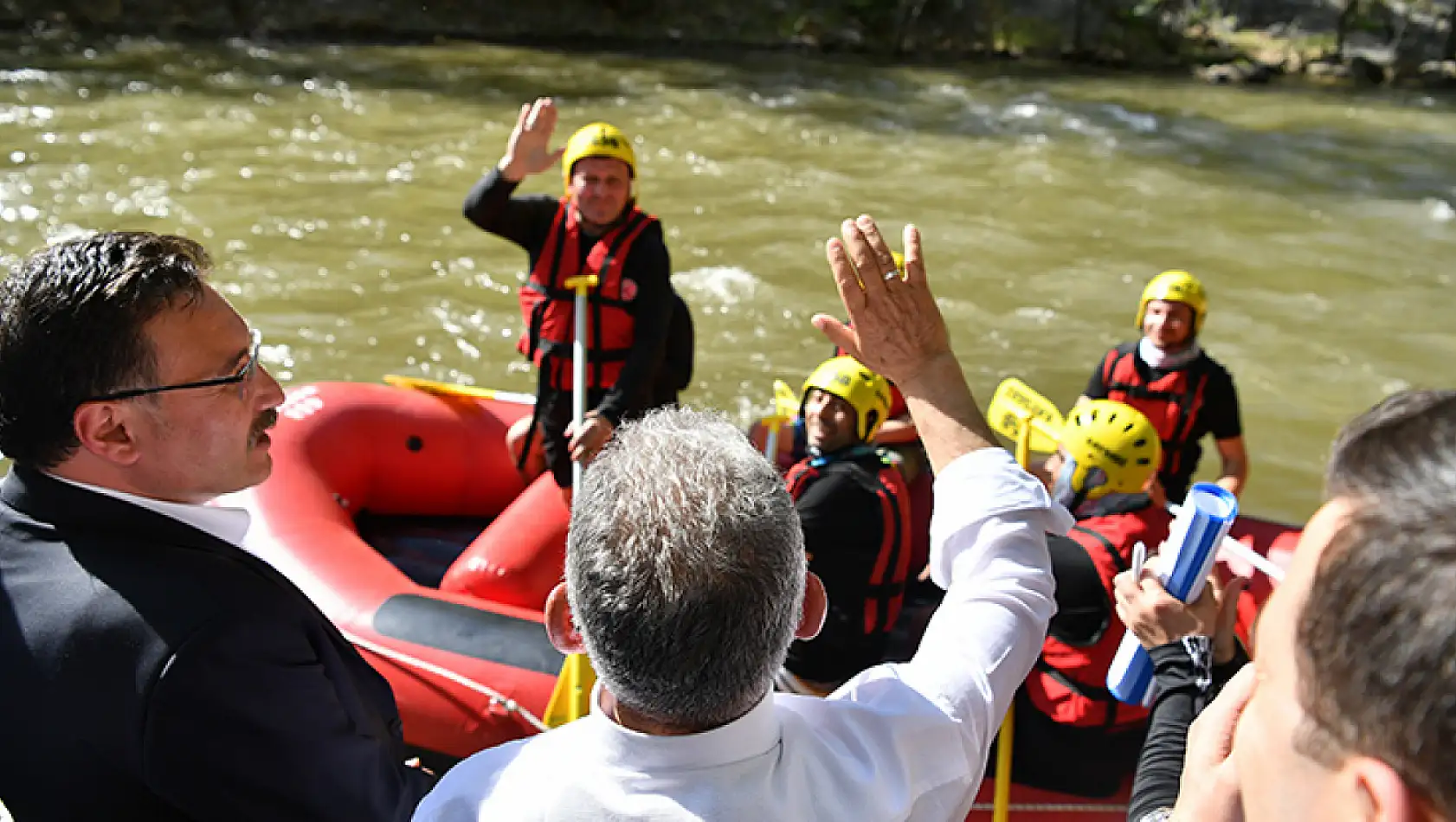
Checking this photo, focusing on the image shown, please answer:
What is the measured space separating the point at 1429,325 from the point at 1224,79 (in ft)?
31.5

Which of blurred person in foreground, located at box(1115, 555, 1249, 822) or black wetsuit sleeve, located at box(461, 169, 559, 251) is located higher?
black wetsuit sleeve, located at box(461, 169, 559, 251)

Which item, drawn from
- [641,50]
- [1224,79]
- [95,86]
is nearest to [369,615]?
[95,86]

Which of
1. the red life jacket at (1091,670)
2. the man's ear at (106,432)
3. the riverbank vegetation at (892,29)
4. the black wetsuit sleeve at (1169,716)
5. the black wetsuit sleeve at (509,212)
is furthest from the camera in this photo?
the riverbank vegetation at (892,29)

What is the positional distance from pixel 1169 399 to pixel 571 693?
8.28 feet

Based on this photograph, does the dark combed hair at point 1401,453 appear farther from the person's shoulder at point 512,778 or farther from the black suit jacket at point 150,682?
the black suit jacket at point 150,682

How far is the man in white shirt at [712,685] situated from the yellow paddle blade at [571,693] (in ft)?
5.54

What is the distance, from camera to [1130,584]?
1.86 metres

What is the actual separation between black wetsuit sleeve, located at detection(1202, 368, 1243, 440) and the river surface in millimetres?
1957

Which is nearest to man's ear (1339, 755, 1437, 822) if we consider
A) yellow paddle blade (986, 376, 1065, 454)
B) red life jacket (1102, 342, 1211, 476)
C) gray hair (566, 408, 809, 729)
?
gray hair (566, 408, 809, 729)

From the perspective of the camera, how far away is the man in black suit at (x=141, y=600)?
1.46 m

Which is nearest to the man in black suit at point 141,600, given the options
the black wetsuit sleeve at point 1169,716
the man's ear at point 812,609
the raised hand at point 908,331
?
the man's ear at point 812,609

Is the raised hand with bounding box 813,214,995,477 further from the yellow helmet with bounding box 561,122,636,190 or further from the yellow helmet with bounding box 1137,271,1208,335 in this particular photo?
the yellow helmet with bounding box 1137,271,1208,335

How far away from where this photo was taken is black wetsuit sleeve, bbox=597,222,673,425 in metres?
4.02

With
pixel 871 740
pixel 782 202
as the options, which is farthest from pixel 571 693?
pixel 782 202
